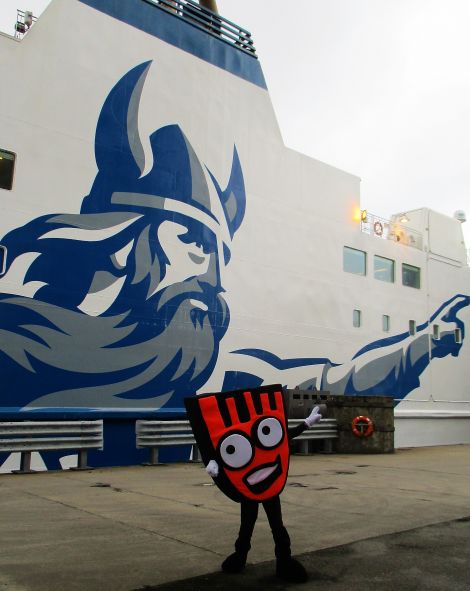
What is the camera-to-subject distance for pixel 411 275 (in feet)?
60.0

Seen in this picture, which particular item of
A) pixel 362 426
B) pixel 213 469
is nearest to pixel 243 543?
pixel 213 469

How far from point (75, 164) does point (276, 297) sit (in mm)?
5696

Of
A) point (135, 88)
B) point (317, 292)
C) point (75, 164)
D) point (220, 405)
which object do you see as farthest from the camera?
point (317, 292)

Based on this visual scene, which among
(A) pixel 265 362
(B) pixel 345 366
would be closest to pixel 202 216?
(A) pixel 265 362

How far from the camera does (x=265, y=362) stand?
13172mm

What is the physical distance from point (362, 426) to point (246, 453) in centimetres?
934

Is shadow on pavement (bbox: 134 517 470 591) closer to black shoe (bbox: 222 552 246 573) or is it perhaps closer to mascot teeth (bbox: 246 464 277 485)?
black shoe (bbox: 222 552 246 573)

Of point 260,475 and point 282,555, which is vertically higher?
point 260,475

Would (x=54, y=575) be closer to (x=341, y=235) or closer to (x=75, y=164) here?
(x=75, y=164)

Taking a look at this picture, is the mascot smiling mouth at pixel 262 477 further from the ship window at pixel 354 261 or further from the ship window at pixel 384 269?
the ship window at pixel 384 269

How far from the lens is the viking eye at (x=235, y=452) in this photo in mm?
3549

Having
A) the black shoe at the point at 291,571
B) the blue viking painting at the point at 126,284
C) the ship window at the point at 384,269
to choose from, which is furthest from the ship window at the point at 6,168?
the ship window at the point at 384,269

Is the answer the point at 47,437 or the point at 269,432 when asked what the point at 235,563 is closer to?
the point at 269,432

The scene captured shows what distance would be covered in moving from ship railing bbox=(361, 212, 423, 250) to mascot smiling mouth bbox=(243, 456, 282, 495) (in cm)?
1409
